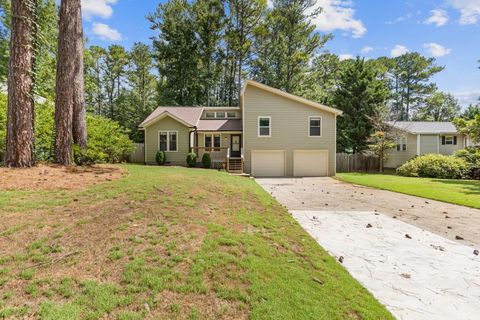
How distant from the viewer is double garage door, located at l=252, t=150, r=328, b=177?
20.9 metres

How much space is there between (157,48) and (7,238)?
3221 centimetres

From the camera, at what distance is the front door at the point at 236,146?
22.5 meters

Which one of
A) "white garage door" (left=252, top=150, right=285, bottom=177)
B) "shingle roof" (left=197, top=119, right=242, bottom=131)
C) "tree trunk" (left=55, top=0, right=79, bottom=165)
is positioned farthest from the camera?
"shingle roof" (left=197, top=119, right=242, bottom=131)

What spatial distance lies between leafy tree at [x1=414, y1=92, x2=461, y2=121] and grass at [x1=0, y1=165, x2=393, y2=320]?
5049 centimetres

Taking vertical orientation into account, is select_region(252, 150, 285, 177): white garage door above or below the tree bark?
below

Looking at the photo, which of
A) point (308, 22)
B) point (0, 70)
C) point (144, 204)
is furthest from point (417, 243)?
point (308, 22)

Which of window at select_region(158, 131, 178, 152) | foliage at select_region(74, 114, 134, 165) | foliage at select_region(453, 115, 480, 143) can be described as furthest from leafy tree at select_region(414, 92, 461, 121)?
foliage at select_region(74, 114, 134, 165)

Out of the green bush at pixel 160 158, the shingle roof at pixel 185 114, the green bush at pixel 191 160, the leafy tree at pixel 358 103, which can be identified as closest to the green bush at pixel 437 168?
the leafy tree at pixel 358 103

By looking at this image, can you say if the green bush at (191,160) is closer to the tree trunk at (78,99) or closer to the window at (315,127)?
the window at (315,127)

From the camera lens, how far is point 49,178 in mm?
7406

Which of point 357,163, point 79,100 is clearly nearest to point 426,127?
point 357,163

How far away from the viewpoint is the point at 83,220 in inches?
190

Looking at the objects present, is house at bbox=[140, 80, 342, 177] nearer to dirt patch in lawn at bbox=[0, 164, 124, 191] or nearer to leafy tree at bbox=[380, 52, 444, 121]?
dirt patch in lawn at bbox=[0, 164, 124, 191]

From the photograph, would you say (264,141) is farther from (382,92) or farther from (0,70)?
(0,70)
